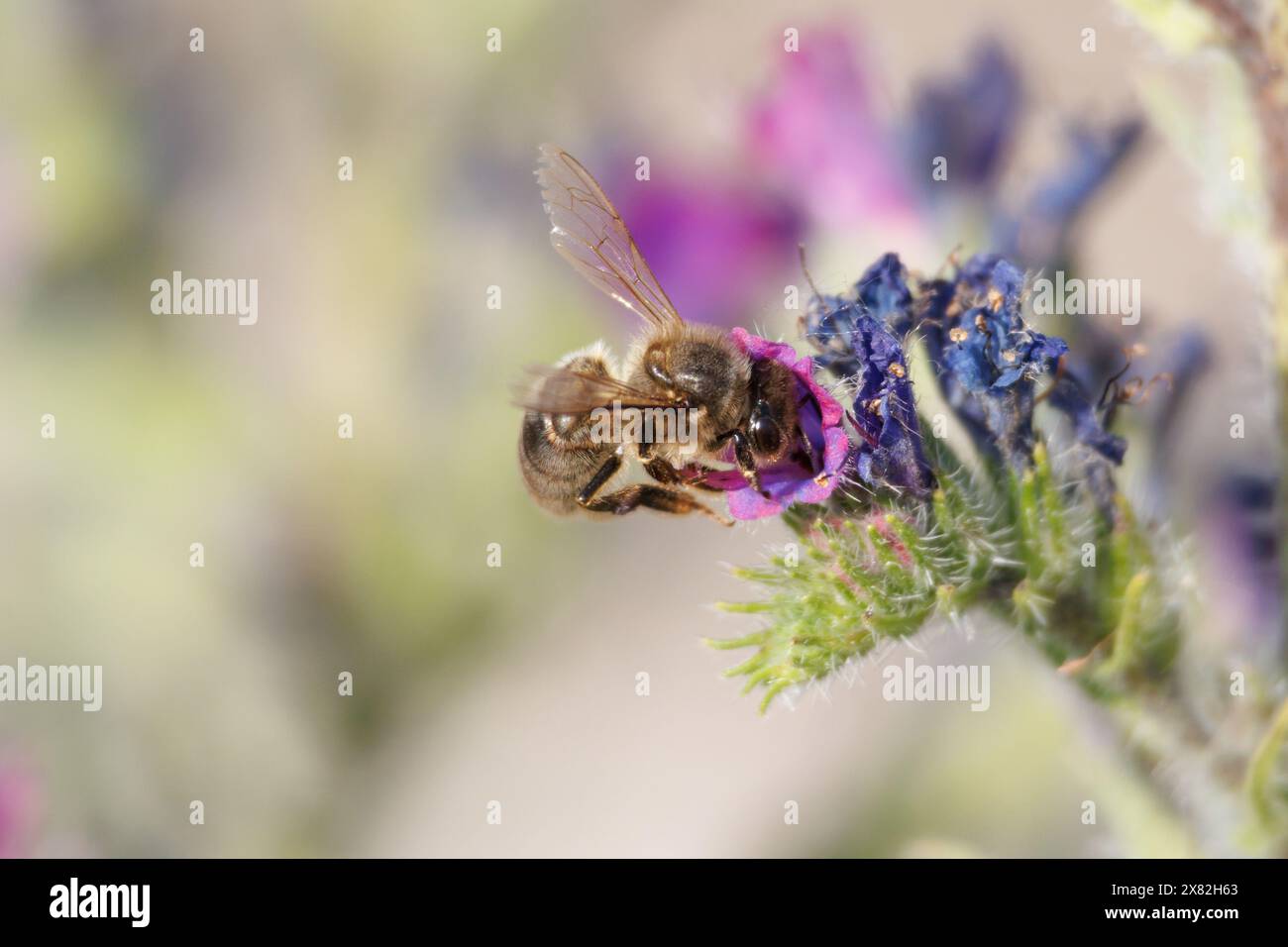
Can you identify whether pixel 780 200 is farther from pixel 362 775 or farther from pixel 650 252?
pixel 362 775

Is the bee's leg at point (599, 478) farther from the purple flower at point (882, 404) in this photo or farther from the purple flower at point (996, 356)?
the purple flower at point (996, 356)

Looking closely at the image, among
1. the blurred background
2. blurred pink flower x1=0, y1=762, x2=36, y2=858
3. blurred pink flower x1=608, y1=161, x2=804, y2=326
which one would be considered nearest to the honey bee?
blurred pink flower x1=608, y1=161, x2=804, y2=326

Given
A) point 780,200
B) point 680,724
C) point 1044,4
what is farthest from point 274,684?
point 1044,4

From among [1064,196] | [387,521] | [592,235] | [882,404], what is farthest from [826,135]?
[387,521]

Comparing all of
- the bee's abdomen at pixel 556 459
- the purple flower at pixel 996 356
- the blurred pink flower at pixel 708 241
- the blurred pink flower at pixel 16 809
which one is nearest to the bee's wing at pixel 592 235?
the bee's abdomen at pixel 556 459

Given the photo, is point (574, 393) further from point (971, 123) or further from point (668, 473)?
point (971, 123)
